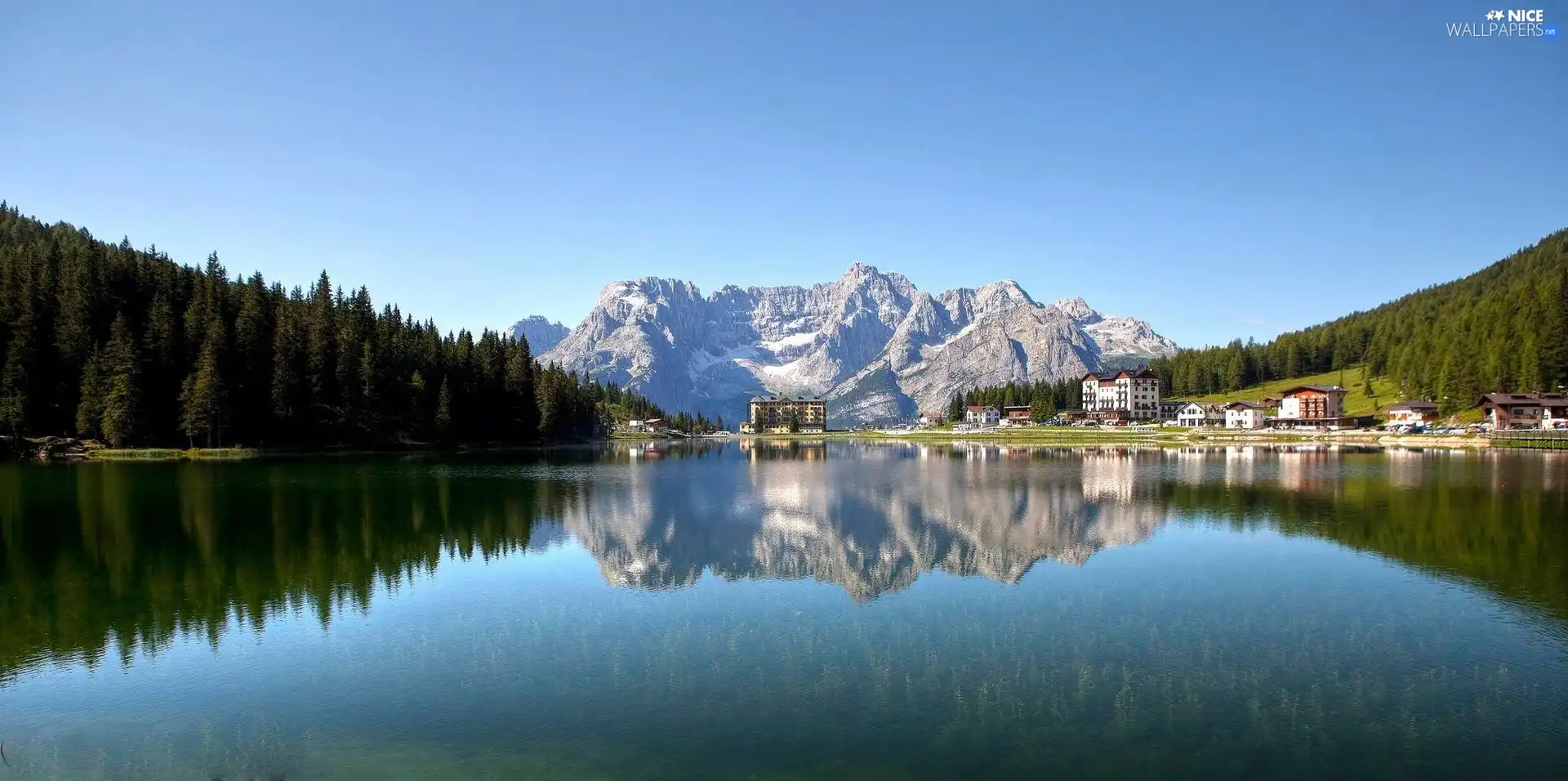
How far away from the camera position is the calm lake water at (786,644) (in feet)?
42.6

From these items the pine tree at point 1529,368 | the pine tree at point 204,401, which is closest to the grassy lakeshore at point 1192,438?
the pine tree at point 1529,368

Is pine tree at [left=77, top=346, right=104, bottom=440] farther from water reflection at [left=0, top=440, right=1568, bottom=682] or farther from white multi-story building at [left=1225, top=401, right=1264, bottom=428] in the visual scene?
white multi-story building at [left=1225, top=401, right=1264, bottom=428]

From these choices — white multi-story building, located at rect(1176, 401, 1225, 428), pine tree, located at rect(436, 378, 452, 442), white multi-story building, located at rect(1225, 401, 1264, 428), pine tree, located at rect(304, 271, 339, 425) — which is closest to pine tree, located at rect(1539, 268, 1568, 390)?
white multi-story building, located at rect(1225, 401, 1264, 428)

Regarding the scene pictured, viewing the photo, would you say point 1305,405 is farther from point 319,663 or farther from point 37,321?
point 37,321

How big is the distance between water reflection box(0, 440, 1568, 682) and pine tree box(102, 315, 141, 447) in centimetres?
1950

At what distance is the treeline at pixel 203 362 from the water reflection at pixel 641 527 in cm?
2360

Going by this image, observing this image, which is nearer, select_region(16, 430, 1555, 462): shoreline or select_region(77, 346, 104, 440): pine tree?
select_region(16, 430, 1555, 462): shoreline

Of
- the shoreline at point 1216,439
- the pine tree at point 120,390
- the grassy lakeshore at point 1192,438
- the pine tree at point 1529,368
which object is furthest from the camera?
the pine tree at point 1529,368

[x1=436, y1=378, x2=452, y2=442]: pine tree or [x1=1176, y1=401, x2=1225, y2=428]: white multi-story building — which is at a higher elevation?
[x1=436, y1=378, x2=452, y2=442]: pine tree

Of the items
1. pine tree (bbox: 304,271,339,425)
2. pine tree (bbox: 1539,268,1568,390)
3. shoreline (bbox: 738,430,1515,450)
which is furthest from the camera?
pine tree (bbox: 1539,268,1568,390)

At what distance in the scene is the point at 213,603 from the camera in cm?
2305

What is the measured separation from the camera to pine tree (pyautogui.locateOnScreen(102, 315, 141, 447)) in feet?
288

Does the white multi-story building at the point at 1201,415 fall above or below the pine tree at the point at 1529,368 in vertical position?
below

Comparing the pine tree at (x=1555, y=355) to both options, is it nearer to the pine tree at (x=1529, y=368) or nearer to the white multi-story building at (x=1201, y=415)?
the pine tree at (x=1529, y=368)
